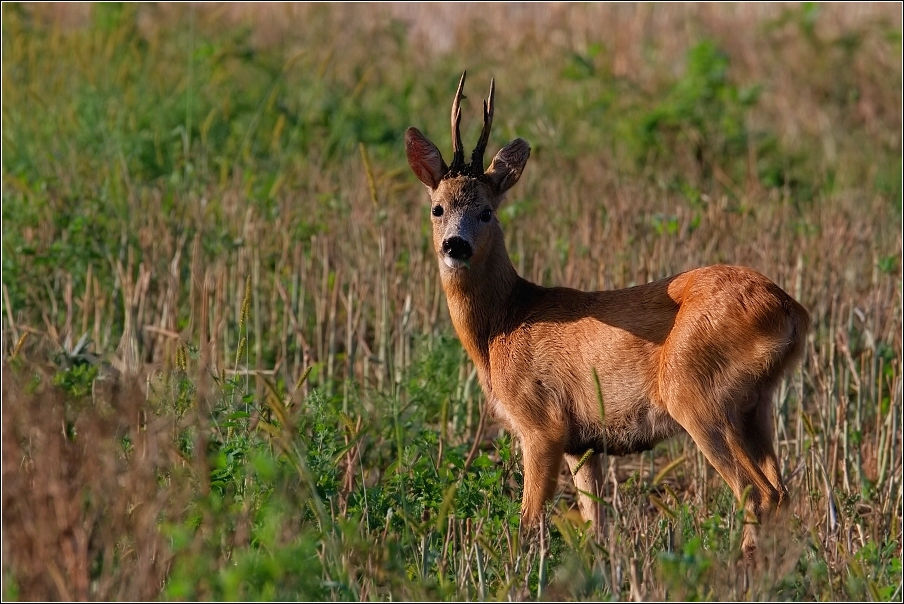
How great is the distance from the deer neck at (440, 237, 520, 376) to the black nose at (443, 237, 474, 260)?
0.79 ft

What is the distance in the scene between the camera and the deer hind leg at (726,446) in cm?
534

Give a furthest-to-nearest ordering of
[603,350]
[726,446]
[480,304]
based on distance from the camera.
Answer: [480,304], [603,350], [726,446]

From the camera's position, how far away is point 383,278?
6.21 m

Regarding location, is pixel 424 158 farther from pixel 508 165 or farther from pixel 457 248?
pixel 457 248

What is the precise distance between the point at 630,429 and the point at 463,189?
4.23 feet

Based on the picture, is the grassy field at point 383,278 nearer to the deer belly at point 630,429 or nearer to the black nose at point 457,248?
the deer belly at point 630,429

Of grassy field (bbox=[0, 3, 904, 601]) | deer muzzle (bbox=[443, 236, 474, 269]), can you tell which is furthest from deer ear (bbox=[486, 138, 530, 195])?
grassy field (bbox=[0, 3, 904, 601])

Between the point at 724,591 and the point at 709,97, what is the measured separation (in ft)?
30.8

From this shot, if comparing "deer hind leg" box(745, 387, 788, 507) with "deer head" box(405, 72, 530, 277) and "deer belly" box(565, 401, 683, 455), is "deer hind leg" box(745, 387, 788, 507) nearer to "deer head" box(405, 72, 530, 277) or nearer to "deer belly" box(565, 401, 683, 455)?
"deer belly" box(565, 401, 683, 455)

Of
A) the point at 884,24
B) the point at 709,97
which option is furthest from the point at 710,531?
the point at 884,24

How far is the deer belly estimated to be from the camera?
18.3 ft

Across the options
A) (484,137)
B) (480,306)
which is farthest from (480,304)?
(484,137)

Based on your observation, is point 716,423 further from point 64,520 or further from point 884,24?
point 884,24

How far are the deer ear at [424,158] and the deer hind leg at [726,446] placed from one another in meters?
1.59
